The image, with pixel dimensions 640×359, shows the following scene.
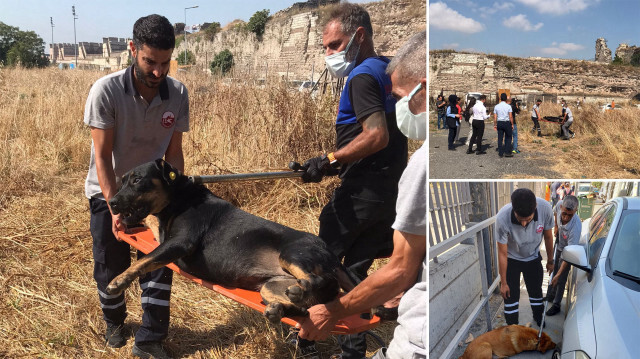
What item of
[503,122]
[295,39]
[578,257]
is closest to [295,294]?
[578,257]

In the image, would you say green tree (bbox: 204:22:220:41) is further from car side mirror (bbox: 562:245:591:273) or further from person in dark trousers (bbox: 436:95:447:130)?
car side mirror (bbox: 562:245:591:273)

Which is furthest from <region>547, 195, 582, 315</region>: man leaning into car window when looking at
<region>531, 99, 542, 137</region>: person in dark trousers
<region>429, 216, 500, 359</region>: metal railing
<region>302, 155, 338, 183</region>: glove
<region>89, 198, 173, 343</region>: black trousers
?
<region>531, 99, 542, 137</region>: person in dark trousers

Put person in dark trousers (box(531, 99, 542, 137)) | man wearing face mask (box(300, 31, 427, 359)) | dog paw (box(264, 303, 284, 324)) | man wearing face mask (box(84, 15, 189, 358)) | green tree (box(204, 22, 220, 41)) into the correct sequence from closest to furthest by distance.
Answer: man wearing face mask (box(300, 31, 427, 359)), dog paw (box(264, 303, 284, 324)), man wearing face mask (box(84, 15, 189, 358)), person in dark trousers (box(531, 99, 542, 137)), green tree (box(204, 22, 220, 41))

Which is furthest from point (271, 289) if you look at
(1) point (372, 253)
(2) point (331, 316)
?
(1) point (372, 253)

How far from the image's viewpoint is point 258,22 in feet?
118

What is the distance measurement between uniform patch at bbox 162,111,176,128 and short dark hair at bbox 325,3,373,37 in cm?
A: 127

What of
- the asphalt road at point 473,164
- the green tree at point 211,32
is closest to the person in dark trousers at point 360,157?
the asphalt road at point 473,164

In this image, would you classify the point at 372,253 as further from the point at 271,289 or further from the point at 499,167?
the point at 499,167

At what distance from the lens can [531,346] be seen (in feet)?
8.18

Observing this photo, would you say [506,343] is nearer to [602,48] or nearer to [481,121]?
[481,121]

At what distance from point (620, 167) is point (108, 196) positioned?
8.98 feet

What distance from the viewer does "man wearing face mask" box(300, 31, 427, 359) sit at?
1781mm

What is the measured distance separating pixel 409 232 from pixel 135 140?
224 cm

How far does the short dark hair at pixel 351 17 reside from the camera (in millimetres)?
3227
